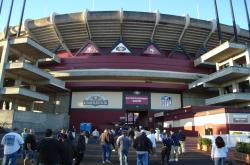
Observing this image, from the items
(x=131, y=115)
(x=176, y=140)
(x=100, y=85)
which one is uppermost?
(x=100, y=85)

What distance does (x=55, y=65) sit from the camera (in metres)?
49.2

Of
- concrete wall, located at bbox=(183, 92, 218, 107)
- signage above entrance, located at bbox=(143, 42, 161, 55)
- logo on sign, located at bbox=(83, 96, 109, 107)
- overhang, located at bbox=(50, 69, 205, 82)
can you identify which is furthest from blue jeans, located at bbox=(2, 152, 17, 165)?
concrete wall, located at bbox=(183, 92, 218, 107)

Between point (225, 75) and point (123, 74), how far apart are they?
15.6 m

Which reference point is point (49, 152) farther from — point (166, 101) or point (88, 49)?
point (88, 49)

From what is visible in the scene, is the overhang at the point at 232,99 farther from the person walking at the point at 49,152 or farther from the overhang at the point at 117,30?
the person walking at the point at 49,152

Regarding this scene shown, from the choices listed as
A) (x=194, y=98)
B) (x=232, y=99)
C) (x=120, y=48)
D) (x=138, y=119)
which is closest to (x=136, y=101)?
(x=138, y=119)

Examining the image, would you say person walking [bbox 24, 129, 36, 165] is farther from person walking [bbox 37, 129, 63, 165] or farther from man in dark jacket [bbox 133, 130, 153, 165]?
person walking [bbox 37, 129, 63, 165]

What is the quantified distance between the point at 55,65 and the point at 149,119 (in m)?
18.6

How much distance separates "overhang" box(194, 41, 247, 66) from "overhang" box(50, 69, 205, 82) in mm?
3514

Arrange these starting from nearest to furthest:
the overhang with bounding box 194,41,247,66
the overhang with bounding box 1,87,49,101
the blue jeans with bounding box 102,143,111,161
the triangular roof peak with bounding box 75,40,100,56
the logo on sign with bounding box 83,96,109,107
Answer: the blue jeans with bounding box 102,143,111,161, the overhang with bounding box 1,87,49,101, the overhang with bounding box 194,41,247,66, the logo on sign with bounding box 83,96,109,107, the triangular roof peak with bounding box 75,40,100,56

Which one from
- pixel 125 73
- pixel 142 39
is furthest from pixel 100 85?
pixel 142 39

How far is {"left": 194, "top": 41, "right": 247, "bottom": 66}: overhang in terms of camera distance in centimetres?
4084

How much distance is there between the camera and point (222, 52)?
43125mm

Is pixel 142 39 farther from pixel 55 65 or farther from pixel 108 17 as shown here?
pixel 55 65
